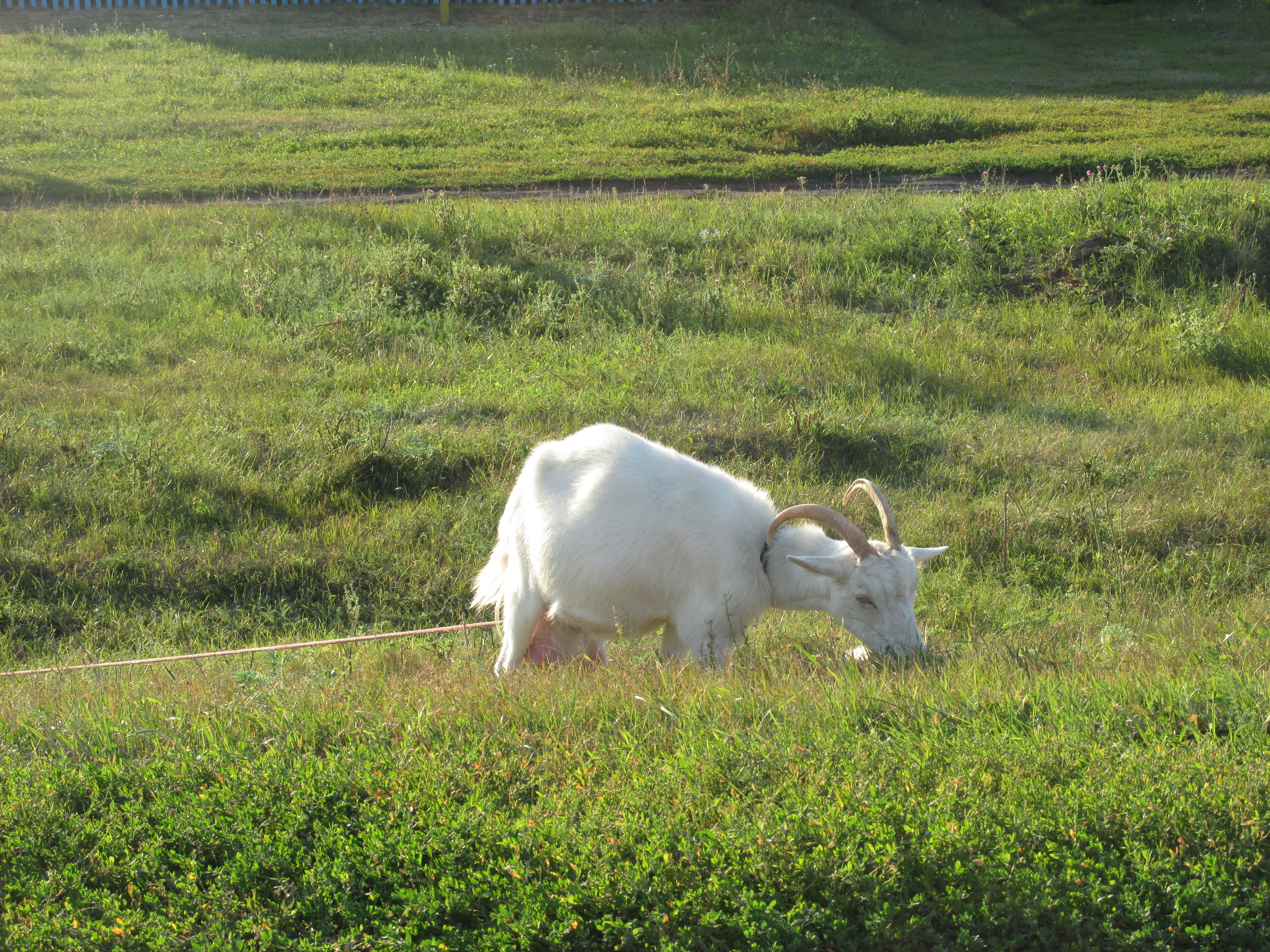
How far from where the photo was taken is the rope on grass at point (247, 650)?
17.6 ft

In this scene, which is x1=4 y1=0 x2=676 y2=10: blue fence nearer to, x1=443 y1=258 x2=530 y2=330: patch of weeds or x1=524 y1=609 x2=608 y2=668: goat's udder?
x1=443 y1=258 x2=530 y2=330: patch of weeds

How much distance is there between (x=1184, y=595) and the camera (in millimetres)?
6473

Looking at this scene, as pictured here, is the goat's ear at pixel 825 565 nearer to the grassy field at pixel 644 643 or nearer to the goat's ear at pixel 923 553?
the goat's ear at pixel 923 553

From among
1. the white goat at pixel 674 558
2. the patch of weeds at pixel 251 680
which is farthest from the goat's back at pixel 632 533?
the patch of weeds at pixel 251 680

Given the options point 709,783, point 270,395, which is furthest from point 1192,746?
point 270,395

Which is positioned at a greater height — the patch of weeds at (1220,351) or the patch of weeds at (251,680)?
the patch of weeds at (1220,351)

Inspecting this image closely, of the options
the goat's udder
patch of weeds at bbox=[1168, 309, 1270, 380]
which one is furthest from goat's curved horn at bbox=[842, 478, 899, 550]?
patch of weeds at bbox=[1168, 309, 1270, 380]

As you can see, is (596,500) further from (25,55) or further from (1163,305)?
(25,55)

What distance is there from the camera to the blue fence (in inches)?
1032

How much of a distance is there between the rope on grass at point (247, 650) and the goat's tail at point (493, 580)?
0.44 feet

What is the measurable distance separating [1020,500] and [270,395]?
21.1 ft

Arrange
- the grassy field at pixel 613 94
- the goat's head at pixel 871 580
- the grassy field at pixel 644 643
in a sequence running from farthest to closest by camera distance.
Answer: the grassy field at pixel 613 94
the goat's head at pixel 871 580
the grassy field at pixel 644 643

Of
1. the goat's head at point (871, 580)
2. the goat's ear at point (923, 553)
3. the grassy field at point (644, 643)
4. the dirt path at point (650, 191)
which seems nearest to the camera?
the grassy field at point (644, 643)

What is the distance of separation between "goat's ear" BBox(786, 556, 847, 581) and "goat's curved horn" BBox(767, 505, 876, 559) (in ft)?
0.35
